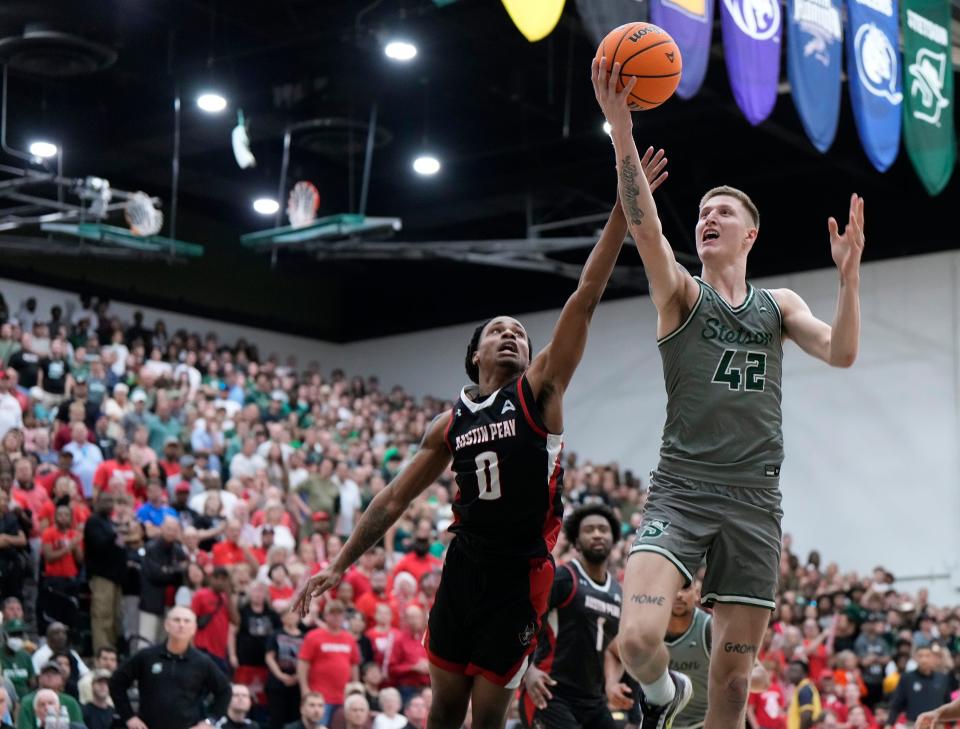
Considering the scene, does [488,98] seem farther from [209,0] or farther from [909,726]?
[909,726]

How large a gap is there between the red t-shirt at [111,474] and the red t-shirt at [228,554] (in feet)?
3.96

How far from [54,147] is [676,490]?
66.8 feet

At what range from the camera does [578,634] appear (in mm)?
9250

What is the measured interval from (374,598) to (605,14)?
7600mm

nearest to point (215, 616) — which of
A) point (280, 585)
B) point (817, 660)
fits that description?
point (280, 585)

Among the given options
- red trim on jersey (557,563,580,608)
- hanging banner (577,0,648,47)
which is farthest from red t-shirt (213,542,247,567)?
hanging banner (577,0,648,47)

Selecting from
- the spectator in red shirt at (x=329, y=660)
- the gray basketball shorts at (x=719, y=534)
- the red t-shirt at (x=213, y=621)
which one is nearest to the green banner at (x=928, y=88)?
the spectator in red shirt at (x=329, y=660)

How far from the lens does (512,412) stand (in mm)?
6672

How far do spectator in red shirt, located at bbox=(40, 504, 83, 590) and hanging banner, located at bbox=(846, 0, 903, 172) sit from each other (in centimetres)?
900

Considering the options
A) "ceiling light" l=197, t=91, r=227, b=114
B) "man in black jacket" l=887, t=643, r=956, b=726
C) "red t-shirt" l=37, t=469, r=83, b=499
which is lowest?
"man in black jacket" l=887, t=643, r=956, b=726

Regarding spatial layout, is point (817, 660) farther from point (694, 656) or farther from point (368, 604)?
point (694, 656)

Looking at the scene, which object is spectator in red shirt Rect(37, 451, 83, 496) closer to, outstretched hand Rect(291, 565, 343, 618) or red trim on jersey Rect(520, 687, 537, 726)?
red trim on jersey Rect(520, 687, 537, 726)

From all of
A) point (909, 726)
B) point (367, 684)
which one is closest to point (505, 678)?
point (367, 684)

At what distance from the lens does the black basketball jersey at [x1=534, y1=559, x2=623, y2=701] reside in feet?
30.0
